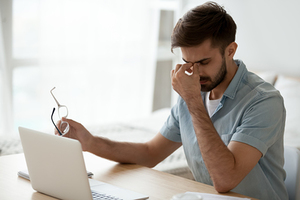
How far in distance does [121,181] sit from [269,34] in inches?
93.5

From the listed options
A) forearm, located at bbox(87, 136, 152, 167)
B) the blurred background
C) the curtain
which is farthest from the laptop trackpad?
the curtain

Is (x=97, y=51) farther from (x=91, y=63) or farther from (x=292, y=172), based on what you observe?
(x=292, y=172)

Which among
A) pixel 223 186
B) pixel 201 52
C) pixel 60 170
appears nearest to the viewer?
pixel 60 170

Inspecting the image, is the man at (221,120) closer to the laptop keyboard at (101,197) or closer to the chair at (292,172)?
the chair at (292,172)

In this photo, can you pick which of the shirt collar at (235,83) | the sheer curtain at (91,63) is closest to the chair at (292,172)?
A: the shirt collar at (235,83)

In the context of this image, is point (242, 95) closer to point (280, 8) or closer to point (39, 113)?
point (280, 8)

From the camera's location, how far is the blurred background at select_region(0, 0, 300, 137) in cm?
312

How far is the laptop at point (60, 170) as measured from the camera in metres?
1.01

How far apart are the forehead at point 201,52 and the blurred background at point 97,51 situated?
133cm

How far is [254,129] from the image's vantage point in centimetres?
125

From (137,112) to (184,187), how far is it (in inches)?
115

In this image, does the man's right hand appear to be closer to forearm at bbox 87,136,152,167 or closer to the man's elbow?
forearm at bbox 87,136,152,167

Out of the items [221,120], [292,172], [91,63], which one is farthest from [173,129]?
[91,63]

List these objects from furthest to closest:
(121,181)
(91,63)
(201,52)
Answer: (91,63) → (201,52) → (121,181)
